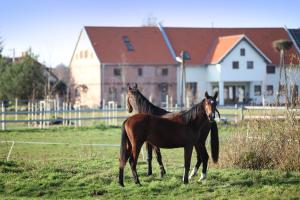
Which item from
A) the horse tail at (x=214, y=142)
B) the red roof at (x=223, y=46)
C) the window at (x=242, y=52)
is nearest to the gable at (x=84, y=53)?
the red roof at (x=223, y=46)

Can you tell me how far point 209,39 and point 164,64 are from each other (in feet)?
25.2

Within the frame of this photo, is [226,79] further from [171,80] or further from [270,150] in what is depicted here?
[270,150]

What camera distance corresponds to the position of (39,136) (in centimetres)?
2830

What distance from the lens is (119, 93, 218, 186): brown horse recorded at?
12336 mm

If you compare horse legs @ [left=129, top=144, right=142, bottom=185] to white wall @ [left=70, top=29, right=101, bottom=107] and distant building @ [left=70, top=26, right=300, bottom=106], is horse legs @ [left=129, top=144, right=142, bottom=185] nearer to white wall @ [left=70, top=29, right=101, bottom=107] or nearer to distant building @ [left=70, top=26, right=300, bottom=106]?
distant building @ [left=70, top=26, right=300, bottom=106]

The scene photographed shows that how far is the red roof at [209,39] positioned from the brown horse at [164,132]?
165 feet

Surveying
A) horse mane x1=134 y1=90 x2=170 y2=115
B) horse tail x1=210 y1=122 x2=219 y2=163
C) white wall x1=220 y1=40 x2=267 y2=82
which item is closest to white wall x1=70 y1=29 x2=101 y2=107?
white wall x1=220 y1=40 x2=267 y2=82

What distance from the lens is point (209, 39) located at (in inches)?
2628

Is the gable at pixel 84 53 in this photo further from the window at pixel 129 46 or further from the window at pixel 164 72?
the window at pixel 164 72

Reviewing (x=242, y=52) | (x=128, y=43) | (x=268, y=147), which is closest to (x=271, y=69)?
(x=242, y=52)

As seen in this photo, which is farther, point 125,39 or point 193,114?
point 125,39

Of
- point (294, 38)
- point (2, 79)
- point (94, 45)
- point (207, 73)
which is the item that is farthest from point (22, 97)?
point (294, 38)

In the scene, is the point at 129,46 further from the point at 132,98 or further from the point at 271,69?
the point at 132,98

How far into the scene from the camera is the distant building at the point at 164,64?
197 feet
